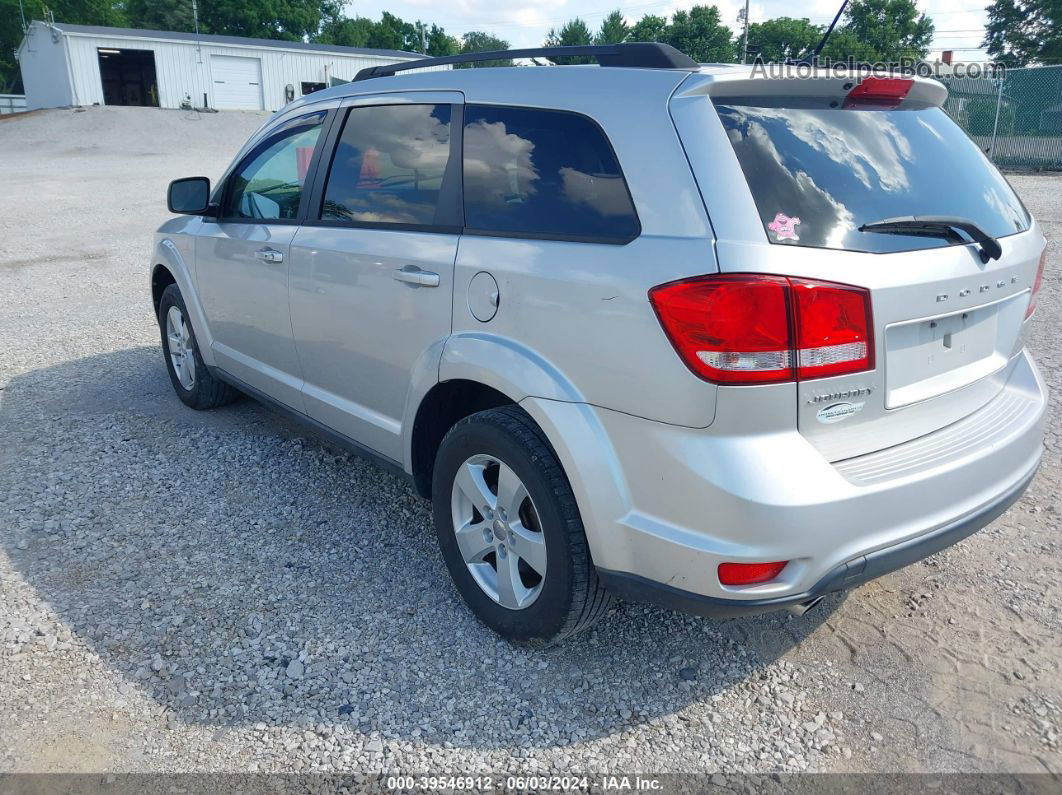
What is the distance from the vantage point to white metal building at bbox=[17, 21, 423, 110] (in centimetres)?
3931

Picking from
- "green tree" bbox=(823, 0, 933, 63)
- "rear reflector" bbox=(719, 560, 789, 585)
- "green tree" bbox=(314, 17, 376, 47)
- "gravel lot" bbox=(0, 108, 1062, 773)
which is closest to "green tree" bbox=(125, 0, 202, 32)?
"green tree" bbox=(314, 17, 376, 47)

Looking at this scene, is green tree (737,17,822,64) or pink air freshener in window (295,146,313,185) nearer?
pink air freshener in window (295,146,313,185)

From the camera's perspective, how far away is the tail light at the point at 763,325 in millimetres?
2215

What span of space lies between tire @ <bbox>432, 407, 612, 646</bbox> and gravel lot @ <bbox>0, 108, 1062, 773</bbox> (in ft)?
0.61

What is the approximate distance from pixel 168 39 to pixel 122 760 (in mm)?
45518

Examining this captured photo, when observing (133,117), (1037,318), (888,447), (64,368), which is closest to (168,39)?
(133,117)

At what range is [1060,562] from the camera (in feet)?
11.5

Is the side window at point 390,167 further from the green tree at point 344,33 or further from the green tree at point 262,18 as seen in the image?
the green tree at point 344,33

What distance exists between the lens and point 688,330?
227 centimetres

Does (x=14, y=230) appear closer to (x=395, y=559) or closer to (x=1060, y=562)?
(x=395, y=559)

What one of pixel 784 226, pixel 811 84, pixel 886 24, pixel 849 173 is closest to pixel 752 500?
pixel 784 226

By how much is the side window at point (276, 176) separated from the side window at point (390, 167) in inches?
11.5

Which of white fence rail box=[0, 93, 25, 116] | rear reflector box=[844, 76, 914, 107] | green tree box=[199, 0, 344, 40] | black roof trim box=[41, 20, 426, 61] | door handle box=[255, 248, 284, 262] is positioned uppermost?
green tree box=[199, 0, 344, 40]

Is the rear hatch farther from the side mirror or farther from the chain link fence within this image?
the chain link fence
